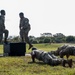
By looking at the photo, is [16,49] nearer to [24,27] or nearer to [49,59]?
[24,27]

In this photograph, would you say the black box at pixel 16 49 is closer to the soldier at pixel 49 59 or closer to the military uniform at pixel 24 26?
the military uniform at pixel 24 26

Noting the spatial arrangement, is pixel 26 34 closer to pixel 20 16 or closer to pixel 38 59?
pixel 20 16

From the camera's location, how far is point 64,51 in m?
17.6

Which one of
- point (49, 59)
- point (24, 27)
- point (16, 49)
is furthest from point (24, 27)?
point (49, 59)

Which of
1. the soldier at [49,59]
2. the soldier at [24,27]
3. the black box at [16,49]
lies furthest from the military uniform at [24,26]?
the soldier at [49,59]

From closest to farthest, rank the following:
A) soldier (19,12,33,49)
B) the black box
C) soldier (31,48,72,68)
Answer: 1. soldier (31,48,72,68)
2. the black box
3. soldier (19,12,33,49)

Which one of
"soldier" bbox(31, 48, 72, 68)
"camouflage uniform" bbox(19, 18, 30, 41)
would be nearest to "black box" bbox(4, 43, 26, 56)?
"camouflage uniform" bbox(19, 18, 30, 41)

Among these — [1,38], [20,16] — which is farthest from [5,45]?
[20,16]

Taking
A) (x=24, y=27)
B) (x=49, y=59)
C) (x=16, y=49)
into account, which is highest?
(x=24, y=27)

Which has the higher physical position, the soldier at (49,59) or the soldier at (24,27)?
the soldier at (24,27)

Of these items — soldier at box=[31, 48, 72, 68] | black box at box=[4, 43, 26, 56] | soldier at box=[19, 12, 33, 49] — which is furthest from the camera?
soldier at box=[19, 12, 33, 49]

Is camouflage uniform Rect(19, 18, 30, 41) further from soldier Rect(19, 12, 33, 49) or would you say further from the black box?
the black box

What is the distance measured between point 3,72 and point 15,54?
383 inches

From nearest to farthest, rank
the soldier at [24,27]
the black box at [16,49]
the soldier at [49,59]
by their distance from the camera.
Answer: the soldier at [49,59]
the black box at [16,49]
the soldier at [24,27]
